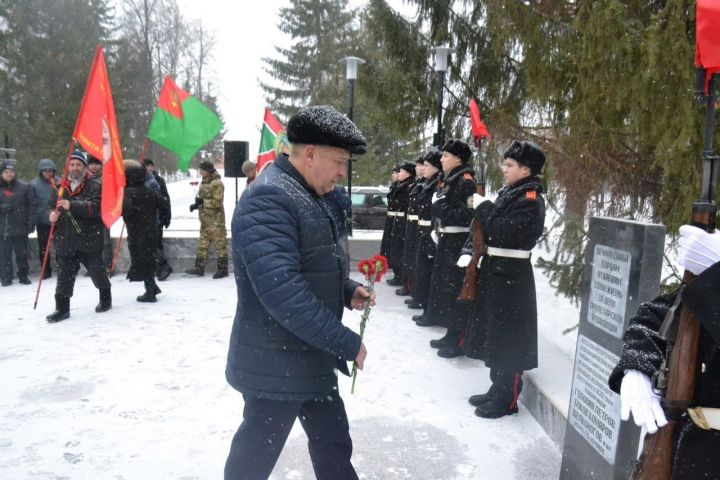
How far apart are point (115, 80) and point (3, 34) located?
14.0 ft

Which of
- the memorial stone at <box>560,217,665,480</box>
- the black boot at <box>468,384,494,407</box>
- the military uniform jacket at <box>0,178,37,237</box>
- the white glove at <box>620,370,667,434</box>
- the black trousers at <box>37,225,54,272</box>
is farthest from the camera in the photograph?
the black trousers at <box>37,225,54,272</box>

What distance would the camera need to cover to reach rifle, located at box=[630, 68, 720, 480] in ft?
4.89

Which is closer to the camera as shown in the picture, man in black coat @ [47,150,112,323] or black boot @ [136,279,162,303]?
man in black coat @ [47,150,112,323]

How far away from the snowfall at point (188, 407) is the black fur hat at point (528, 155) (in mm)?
1690

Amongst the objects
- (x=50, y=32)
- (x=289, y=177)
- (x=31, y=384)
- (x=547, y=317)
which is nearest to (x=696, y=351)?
(x=289, y=177)

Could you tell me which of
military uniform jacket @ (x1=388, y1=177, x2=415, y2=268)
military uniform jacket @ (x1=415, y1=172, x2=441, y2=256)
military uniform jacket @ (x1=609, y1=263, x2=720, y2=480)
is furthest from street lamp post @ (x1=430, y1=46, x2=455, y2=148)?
military uniform jacket @ (x1=609, y1=263, x2=720, y2=480)

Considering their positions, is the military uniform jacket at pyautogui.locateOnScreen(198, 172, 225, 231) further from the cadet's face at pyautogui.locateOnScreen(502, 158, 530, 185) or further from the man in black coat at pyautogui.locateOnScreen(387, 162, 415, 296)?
the cadet's face at pyautogui.locateOnScreen(502, 158, 530, 185)

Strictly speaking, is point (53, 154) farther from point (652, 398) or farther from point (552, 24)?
point (652, 398)

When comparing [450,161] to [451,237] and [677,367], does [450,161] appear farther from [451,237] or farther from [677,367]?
[677,367]

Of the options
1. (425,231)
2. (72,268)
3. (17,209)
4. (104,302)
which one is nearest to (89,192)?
(72,268)

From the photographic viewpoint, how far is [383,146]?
19641 mm

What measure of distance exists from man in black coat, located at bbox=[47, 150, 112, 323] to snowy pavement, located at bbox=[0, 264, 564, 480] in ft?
1.47

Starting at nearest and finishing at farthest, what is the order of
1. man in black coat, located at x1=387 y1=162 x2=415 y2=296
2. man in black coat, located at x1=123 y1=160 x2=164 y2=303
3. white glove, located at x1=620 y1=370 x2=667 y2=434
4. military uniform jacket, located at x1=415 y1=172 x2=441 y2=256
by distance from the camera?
white glove, located at x1=620 y1=370 x2=667 y2=434, military uniform jacket, located at x1=415 y1=172 x2=441 y2=256, man in black coat, located at x1=123 y1=160 x2=164 y2=303, man in black coat, located at x1=387 y1=162 x2=415 y2=296

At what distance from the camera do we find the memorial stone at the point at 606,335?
87.5 inches
